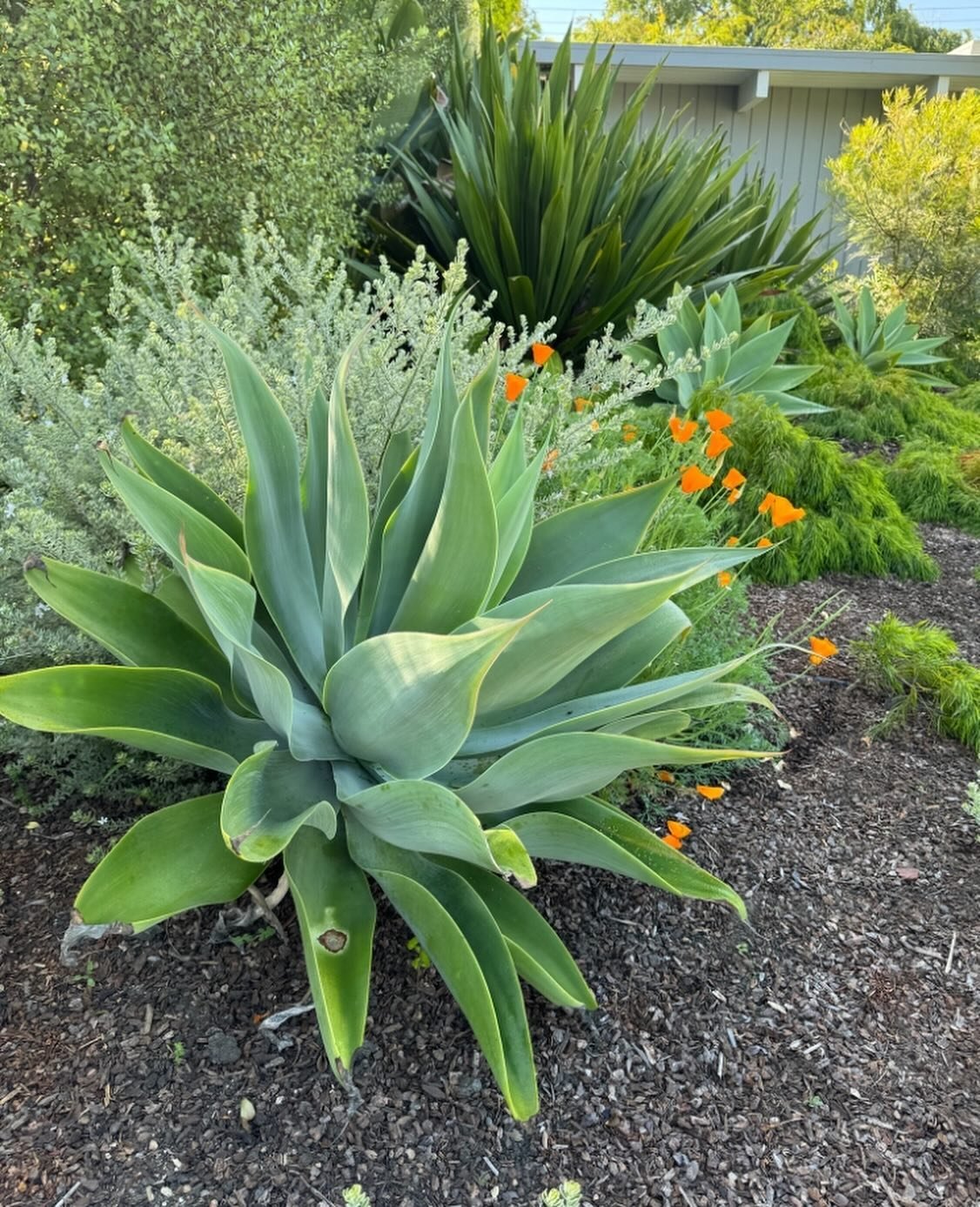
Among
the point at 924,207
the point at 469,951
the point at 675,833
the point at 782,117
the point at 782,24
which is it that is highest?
the point at 782,24

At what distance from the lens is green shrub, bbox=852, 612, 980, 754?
260 cm

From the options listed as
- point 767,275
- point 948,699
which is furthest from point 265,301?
point 767,275

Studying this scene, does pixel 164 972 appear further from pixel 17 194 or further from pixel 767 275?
pixel 767 275

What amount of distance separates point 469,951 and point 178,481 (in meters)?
0.94

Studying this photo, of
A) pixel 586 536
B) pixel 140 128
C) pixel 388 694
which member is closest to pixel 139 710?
pixel 388 694

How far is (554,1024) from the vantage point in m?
1.57

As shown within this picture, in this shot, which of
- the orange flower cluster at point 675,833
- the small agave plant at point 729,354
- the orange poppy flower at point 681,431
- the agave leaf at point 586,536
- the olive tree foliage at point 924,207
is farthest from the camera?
the olive tree foliage at point 924,207

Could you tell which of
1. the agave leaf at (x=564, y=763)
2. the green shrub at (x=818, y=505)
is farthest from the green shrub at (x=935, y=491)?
the agave leaf at (x=564, y=763)

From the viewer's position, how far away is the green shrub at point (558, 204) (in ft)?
15.0

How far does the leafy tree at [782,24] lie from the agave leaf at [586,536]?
128 feet

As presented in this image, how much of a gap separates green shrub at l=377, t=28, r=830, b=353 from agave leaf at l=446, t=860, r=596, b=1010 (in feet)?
12.1

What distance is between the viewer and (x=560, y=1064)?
1.51 meters

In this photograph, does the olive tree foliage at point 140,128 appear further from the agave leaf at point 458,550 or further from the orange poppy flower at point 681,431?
the agave leaf at point 458,550

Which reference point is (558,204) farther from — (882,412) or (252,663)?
(252,663)
